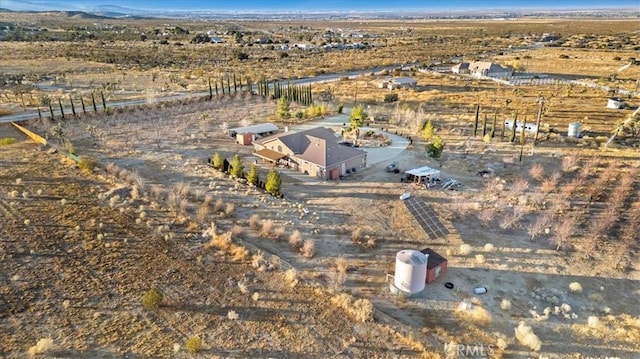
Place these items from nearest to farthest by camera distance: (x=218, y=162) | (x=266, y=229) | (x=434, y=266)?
(x=434, y=266) → (x=266, y=229) → (x=218, y=162)

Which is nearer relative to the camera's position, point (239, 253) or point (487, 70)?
point (239, 253)

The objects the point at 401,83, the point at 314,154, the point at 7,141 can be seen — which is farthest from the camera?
the point at 401,83

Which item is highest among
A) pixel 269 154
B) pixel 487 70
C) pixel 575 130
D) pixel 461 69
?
pixel 487 70

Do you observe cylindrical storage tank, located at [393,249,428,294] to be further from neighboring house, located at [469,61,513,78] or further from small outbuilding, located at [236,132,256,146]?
neighboring house, located at [469,61,513,78]

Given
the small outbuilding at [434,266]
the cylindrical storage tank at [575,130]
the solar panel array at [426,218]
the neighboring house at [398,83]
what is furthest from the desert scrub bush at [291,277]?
the neighboring house at [398,83]

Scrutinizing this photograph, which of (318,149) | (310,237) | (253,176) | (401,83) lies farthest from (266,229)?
(401,83)

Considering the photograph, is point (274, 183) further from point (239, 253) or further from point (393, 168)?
point (393, 168)

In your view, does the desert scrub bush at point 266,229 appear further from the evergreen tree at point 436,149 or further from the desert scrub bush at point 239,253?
the evergreen tree at point 436,149
